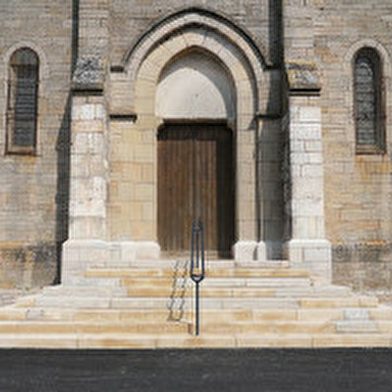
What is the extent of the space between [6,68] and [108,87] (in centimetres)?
275

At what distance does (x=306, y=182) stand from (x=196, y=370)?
5423mm

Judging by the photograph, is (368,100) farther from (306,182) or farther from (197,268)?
(197,268)

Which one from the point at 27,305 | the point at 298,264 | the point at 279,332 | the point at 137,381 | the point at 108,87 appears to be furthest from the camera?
the point at 108,87

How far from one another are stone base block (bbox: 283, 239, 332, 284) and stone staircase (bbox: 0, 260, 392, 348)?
1.15 m

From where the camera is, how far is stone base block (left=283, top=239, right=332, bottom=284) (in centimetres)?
940

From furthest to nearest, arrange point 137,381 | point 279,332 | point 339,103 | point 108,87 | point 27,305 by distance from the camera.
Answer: point 339,103, point 108,87, point 27,305, point 279,332, point 137,381

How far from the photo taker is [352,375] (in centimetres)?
489

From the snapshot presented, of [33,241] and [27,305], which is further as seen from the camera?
[33,241]

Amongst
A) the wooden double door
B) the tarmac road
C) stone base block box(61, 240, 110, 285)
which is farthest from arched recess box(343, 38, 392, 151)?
the tarmac road

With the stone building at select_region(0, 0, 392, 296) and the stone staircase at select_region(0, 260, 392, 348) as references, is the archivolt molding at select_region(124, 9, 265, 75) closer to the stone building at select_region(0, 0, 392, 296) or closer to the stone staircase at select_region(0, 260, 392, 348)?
the stone building at select_region(0, 0, 392, 296)

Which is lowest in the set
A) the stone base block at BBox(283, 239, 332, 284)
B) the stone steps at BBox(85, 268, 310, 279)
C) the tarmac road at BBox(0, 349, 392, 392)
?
the tarmac road at BBox(0, 349, 392, 392)

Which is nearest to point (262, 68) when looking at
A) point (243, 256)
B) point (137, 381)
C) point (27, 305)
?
point (243, 256)

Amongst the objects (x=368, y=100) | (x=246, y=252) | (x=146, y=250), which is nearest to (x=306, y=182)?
(x=246, y=252)

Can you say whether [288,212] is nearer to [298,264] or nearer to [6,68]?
[298,264]
